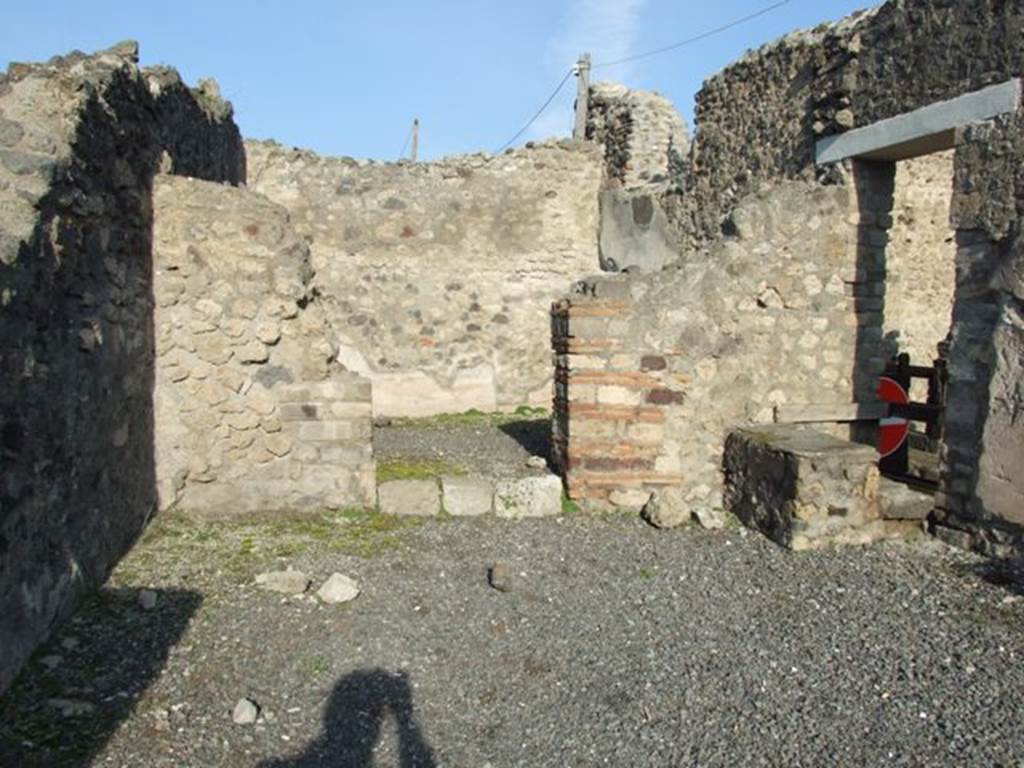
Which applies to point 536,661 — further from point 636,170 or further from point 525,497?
point 636,170

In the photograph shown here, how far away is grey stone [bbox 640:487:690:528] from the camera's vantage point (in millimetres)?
5391

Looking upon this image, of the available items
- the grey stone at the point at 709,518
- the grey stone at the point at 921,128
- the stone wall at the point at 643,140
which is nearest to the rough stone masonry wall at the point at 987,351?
the grey stone at the point at 921,128

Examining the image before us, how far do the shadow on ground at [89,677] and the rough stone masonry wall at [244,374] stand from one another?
132 cm

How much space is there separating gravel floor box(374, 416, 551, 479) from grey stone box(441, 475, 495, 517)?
0.25 m

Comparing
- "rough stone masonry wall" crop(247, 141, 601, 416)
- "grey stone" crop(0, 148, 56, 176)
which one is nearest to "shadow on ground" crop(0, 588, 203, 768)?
"grey stone" crop(0, 148, 56, 176)

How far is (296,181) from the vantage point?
9516mm

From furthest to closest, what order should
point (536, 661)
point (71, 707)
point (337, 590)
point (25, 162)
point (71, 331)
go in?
point (337, 590)
point (71, 331)
point (536, 661)
point (25, 162)
point (71, 707)

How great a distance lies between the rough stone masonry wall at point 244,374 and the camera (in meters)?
5.12

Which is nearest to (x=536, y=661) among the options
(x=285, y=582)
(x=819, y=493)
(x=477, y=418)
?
(x=285, y=582)

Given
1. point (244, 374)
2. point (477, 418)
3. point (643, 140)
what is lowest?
point (477, 418)

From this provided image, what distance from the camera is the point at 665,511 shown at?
541 centimetres

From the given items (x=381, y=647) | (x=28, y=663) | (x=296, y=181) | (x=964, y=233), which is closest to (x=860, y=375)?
(x=964, y=233)

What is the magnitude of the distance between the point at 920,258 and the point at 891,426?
674 centimetres

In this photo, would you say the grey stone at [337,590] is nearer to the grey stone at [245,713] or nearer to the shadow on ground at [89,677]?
the shadow on ground at [89,677]
